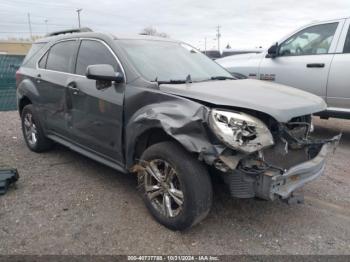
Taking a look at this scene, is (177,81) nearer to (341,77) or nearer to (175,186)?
(175,186)

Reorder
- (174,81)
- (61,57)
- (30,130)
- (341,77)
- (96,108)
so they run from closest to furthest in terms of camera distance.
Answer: (174,81)
(96,108)
(61,57)
(30,130)
(341,77)

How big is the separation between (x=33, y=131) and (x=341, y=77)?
200 inches

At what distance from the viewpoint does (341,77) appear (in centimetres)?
581

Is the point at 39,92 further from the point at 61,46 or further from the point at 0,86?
the point at 0,86

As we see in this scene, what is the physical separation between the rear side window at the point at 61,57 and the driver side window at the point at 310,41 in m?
3.96

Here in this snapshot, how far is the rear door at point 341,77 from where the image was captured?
5.77 m

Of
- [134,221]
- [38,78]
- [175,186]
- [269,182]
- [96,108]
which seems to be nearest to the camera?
[269,182]

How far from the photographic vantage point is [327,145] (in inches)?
137

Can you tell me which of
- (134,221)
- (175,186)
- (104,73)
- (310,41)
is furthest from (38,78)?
(310,41)

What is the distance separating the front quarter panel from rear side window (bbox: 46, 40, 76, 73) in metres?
1.51

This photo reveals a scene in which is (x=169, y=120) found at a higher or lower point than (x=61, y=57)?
lower

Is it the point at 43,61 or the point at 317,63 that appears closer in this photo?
the point at 43,61

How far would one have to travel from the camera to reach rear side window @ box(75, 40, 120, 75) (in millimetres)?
3988

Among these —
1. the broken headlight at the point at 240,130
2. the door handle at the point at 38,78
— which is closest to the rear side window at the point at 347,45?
the broken headlight at the point at 240,130
